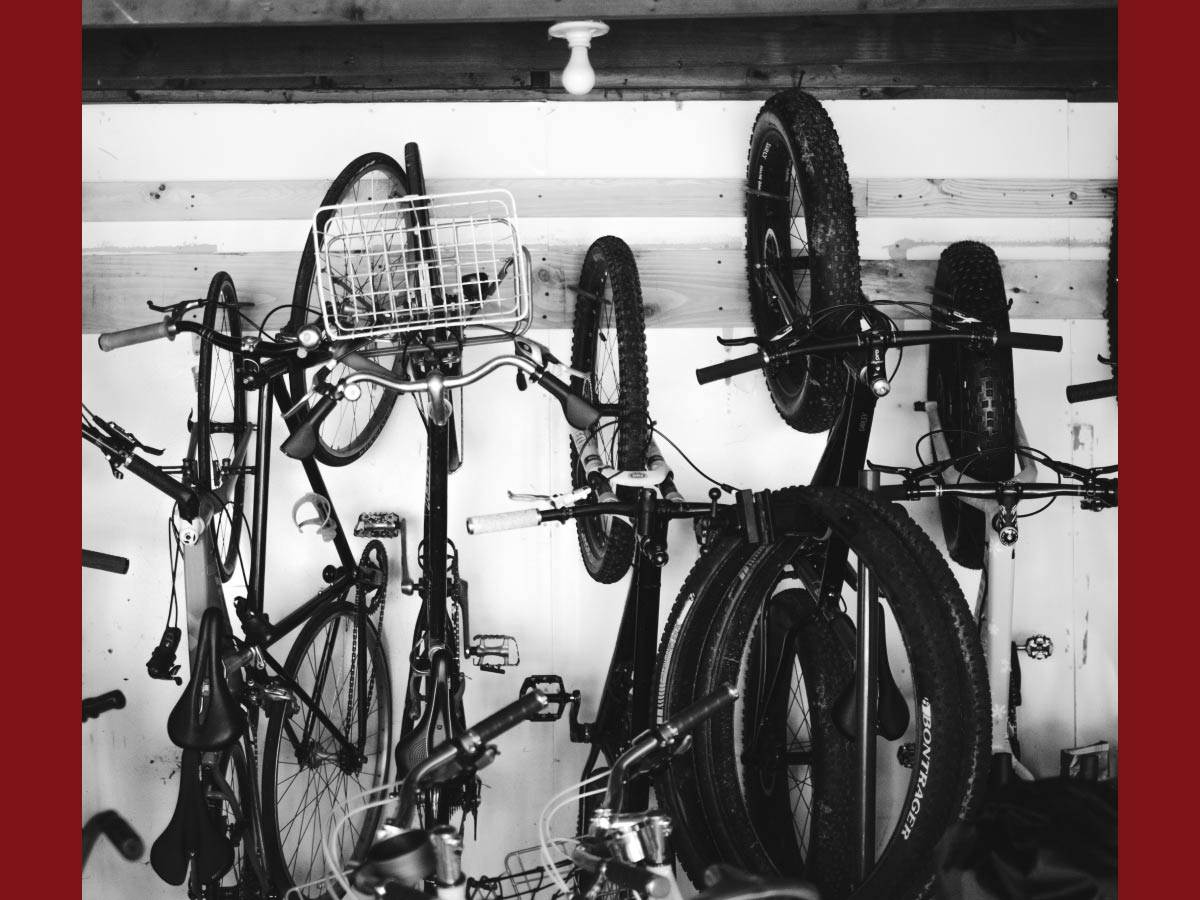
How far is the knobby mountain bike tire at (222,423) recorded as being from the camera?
8.60 feet

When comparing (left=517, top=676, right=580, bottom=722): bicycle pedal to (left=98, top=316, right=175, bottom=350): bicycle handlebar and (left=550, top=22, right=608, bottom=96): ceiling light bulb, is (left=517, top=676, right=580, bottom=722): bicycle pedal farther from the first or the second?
(left=550, top=22, right=608, bottom=96): ceiling light bulb

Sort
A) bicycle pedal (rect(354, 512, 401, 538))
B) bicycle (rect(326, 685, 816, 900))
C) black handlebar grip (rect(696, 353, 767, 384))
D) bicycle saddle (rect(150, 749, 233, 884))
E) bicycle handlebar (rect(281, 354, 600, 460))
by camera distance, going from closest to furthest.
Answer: bicycle (rect(326, 685, 816, 900)), bicycle handlebar (rect(281, 354, 600, 460)), black handlebar grip (rect(696, 353, 767, 384)), bicycle saddle (rect(150, 749, 233, 884)), bicycle pedal (rect(354, 512, 401, 538))

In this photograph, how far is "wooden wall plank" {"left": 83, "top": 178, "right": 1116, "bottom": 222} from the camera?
2.97 metres

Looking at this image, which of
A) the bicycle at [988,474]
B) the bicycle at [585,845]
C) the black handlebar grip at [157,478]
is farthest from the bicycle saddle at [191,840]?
the bicycle at [988,474]

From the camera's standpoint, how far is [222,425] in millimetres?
2750

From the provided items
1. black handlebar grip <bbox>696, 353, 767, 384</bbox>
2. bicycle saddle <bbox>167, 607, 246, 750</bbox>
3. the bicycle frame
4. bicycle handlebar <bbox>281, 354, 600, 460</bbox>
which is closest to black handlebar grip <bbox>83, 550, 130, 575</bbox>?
bicycle saddle <bbox>167, 607, 246, 750</bbox>

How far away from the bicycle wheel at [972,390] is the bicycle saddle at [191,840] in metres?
1.97

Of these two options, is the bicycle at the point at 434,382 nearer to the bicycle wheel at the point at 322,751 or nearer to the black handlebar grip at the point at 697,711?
the bicycle wheel at the point at 322,751

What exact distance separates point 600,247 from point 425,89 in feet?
2.39

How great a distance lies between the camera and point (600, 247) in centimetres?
279

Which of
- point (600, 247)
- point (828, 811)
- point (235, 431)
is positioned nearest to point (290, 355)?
point (235, 431)

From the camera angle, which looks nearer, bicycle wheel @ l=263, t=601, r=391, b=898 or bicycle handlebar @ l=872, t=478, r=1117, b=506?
bicycle handlebar @ l=872, t=478, r=1117, b=506

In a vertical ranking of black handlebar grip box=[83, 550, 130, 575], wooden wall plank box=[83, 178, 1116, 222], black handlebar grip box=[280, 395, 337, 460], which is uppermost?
wooden wall plank box=[83, 178, 1116, 222]

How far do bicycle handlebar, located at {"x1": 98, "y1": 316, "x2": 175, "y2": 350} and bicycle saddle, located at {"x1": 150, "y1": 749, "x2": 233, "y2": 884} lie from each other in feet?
3.19
